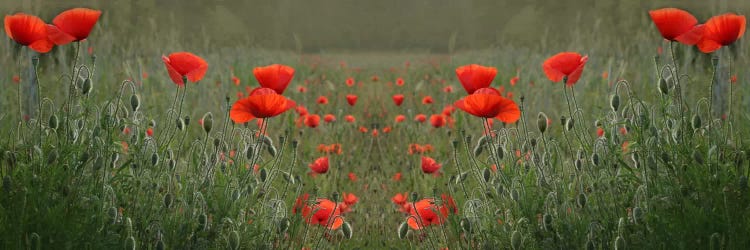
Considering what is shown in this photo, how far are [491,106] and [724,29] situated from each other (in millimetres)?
969

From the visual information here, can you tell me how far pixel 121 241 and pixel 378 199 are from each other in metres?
1.70

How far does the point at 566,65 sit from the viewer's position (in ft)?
9.30

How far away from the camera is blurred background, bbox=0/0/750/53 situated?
6012 mm

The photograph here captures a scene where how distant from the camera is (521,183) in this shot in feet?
9.37

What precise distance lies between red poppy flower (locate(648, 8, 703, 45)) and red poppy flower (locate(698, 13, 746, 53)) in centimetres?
5

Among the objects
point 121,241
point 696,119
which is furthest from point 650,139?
point 121,241

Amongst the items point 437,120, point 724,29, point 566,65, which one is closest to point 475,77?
point 566,65

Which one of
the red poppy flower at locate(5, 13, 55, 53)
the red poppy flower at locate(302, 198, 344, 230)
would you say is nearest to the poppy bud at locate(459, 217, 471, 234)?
the red poppy flower at locate(302, 198, 344, 230)

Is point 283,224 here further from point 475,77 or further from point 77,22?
point 77,22

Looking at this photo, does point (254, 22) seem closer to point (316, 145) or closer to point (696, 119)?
point (316, 145)

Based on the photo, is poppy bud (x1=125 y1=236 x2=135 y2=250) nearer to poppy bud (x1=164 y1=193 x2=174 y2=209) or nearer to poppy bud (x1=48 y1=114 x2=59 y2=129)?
poppy bud (x1=164 y1=193 x2=174 y2=209)

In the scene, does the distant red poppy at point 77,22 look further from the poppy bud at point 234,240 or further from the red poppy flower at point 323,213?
the red poppy flower at point 323,213

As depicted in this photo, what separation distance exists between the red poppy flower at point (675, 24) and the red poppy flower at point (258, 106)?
1.40 meters

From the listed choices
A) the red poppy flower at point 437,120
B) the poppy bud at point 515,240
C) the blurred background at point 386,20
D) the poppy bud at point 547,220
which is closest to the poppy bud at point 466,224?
the poppy bud at point 515,240
